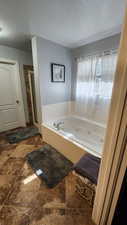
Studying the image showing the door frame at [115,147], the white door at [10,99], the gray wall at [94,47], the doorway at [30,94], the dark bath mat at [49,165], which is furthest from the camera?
the doorway at [30,94]

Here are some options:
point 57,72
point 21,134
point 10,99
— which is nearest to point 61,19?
point 57,72

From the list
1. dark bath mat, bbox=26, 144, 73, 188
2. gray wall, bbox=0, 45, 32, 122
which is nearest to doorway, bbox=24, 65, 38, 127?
gray wall, bbox=0, 45, 32, 122

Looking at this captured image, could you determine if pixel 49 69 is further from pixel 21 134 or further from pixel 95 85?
pixel 21 134

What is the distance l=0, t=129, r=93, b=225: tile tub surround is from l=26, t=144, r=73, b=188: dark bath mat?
0.09m

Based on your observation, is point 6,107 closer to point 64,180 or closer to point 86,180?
point 64,180

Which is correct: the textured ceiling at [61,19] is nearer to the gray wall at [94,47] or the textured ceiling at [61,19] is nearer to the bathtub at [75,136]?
the gray wall at [94,47]

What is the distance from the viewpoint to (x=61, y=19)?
152 centimetres

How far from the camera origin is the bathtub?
1654mm

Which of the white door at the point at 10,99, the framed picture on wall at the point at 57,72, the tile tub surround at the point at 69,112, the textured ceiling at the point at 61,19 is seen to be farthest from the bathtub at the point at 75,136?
the textured ceiling at the point at 61,19

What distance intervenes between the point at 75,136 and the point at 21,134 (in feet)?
5.15

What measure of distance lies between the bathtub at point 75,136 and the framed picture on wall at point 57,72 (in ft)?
3.58

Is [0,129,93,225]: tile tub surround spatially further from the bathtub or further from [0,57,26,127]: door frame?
[0,57,26,127]: door frame

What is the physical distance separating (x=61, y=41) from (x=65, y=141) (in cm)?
219

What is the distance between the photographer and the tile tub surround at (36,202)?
43.2 inches
